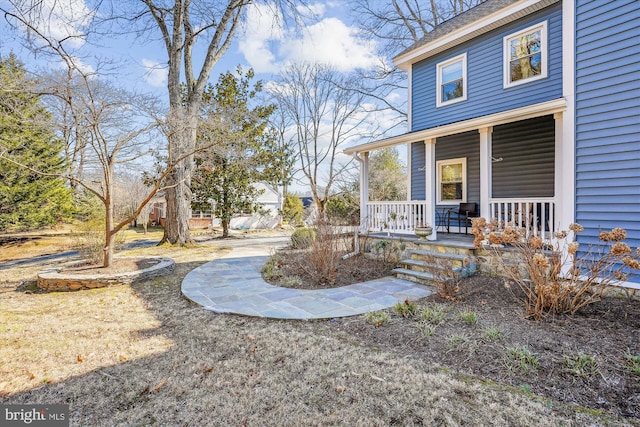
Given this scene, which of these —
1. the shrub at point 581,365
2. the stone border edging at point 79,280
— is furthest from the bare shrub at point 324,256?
the shrub at point 581,365

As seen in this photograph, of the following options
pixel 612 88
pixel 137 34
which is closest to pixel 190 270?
pixel 612 88

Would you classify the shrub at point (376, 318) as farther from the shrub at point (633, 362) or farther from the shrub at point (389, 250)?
the shrub at point (389, 250)

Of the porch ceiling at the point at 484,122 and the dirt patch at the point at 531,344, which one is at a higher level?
the porch ceiling at the point at 484,122

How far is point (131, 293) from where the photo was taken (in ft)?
18.4

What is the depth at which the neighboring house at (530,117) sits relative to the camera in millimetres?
4711

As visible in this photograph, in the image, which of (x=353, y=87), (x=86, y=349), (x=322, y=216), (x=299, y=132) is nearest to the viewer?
(x=86, y=349)

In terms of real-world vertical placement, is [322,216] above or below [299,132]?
below

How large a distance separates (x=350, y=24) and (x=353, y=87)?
15.4 ft

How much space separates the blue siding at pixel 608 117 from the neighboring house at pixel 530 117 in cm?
1

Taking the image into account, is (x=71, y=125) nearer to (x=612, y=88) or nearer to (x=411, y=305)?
(x=411, y=305)

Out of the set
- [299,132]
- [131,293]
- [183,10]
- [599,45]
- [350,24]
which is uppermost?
[350,24]

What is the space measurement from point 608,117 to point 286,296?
5.81 metres

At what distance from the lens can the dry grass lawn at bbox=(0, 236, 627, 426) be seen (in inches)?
86.8

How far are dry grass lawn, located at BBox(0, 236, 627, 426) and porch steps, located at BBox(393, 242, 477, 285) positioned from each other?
8.30 feet
